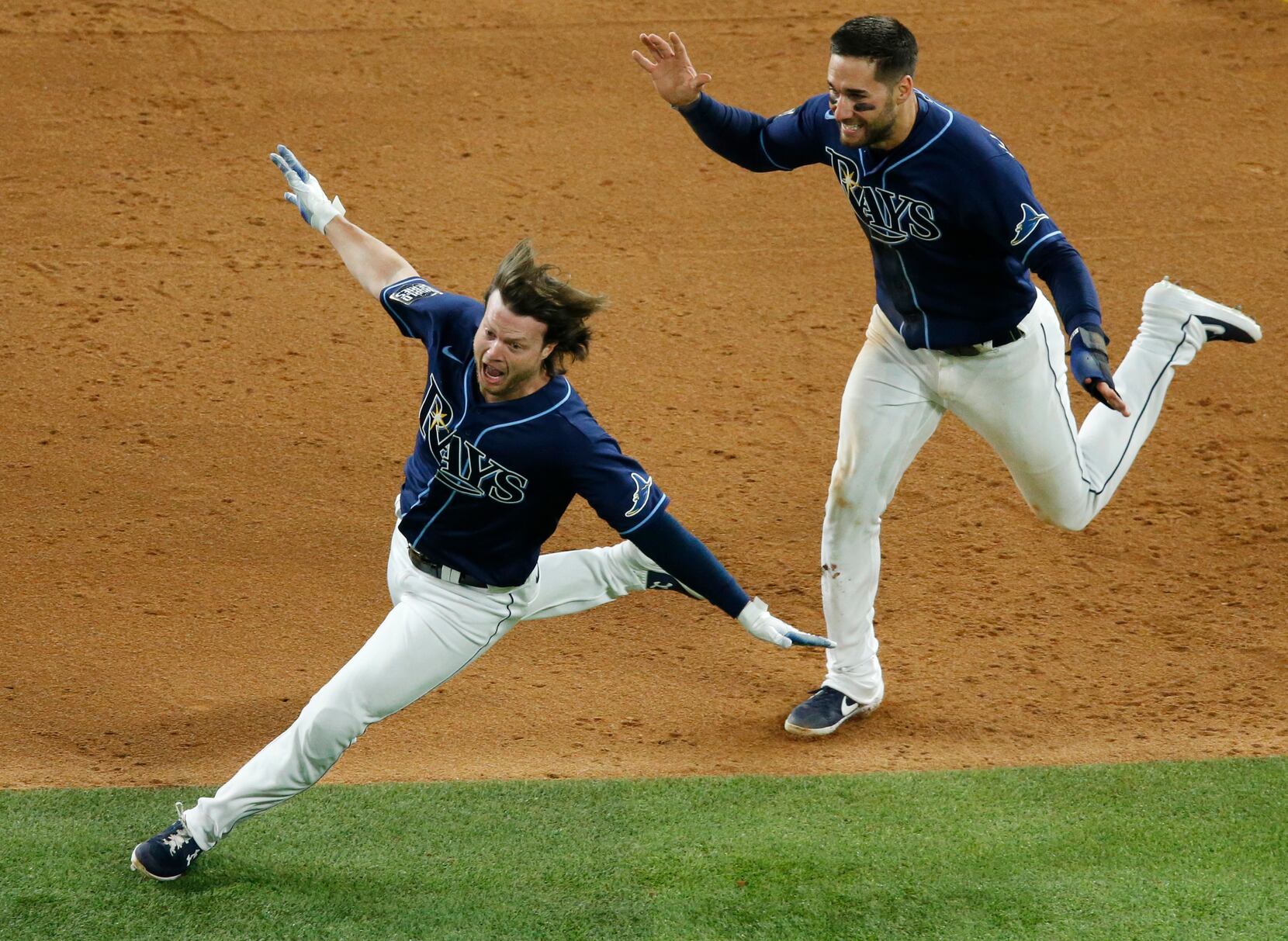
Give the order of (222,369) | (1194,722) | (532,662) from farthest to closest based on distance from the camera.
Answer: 1. (222,369)
2. (532,662)
3. (1194,722)

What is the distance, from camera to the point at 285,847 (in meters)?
4.07

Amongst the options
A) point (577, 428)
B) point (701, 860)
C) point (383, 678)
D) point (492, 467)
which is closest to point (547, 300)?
point (577, 428)

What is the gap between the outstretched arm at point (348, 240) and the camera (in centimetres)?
404

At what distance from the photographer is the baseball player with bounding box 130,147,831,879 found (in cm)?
350

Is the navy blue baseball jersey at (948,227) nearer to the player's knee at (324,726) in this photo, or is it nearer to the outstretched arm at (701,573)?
the outstretched arm at (701,573)

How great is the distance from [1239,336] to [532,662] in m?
2.73

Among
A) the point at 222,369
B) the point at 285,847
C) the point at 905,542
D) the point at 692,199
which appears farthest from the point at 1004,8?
the point at 285,847

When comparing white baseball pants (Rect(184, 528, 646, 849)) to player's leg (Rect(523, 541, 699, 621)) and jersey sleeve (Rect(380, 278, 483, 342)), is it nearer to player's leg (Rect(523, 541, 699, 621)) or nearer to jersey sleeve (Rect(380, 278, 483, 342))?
player's leg (Rect(523, 541, 699, 621))

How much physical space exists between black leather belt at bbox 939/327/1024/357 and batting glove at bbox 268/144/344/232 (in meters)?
1.88

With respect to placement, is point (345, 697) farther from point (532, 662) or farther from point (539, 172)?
point (539, 172)

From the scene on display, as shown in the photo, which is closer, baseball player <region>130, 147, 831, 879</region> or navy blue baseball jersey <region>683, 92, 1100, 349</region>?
baseball player <region>130, 147, 831, 879</region>

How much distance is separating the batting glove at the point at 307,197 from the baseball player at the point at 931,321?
45.9 inches

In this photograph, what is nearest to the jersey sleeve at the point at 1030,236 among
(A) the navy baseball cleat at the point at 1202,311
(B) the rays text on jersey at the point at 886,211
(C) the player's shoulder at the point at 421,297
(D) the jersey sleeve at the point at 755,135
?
(B) the rays text on jersey at the point at 886,211

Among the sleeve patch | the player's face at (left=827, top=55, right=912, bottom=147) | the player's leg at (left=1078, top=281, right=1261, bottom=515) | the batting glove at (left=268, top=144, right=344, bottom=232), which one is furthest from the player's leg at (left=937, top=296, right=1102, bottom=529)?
the batting glove at (left=268, top=144, right=344, bottom=232)
